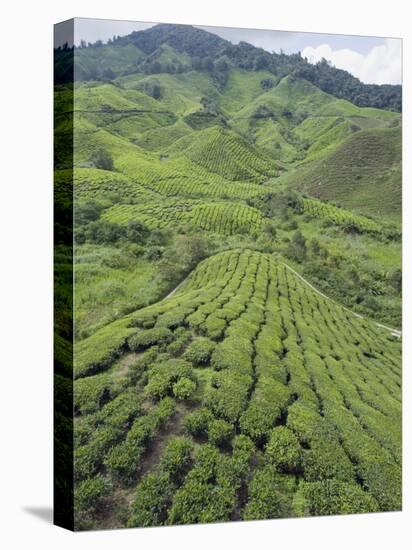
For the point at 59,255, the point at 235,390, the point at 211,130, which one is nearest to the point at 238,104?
the point at 211,130

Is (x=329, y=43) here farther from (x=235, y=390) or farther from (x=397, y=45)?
(x=235, y=390)

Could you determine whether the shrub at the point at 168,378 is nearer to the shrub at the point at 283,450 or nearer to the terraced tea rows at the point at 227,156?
the shrub at the point at 283,450

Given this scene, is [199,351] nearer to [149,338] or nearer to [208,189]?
[149,338]

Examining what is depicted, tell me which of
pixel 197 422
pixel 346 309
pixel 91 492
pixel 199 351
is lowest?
pixel 91 492

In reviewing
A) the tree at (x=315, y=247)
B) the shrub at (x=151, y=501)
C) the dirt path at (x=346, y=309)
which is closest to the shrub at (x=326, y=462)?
the shrub at (x=151, y=501)

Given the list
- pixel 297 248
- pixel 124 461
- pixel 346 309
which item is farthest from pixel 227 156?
pixel 124 461

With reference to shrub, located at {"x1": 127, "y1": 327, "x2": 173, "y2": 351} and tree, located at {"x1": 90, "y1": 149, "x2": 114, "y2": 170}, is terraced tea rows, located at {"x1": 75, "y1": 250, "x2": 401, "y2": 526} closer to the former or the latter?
shrub, located at {"x1": 127, "y1": 327, "x2": 173, "y2": 351}

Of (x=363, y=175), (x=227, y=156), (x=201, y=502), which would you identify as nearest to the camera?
(x=201, y=502)
